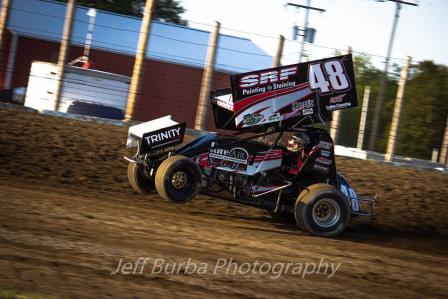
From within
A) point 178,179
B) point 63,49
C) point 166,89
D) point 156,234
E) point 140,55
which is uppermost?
point 140,55

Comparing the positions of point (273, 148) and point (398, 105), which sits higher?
point (398, 105)

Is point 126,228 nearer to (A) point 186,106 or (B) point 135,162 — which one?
(B) point 135,162

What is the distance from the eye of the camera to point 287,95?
8422 millimetres

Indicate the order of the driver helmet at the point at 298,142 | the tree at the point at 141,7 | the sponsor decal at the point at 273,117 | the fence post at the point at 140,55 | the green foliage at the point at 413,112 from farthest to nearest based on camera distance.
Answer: the tree at the point at 141,7
the green foliage at the point at 413,112
the fence post at the point at 140,55
the driver helmet at the point at 298,142
the sponsor decal at the point at 273,117

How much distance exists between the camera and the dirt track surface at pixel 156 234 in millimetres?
5227

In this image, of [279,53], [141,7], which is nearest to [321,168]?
[279,53]

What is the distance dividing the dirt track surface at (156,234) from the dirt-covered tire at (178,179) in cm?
33

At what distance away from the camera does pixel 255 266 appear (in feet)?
19.7

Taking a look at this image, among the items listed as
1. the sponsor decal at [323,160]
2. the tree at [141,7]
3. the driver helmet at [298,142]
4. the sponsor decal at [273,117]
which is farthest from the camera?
the tree at [141,7]

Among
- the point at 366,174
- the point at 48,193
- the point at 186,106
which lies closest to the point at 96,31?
the point at 186,106

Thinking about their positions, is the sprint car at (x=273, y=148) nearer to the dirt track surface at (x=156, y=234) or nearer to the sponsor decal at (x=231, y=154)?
the sponsor decal at (x=231, y=154)

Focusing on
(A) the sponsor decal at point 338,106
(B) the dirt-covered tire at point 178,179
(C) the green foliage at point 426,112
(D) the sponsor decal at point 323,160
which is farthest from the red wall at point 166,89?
(C) the green foliage at point 426,112

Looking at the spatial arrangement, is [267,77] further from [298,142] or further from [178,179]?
[178,179]

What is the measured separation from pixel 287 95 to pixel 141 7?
47062 mm
